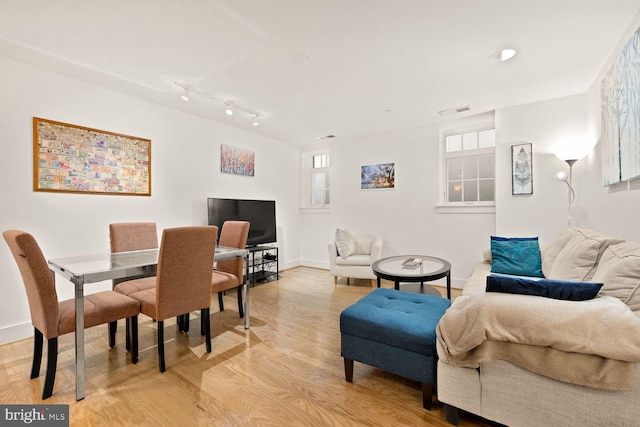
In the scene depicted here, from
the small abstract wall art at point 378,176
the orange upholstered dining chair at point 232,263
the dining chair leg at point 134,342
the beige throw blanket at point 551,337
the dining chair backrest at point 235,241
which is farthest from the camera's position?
the small abstract wall art at point 378,176

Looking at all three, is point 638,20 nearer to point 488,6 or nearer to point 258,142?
point 488,6

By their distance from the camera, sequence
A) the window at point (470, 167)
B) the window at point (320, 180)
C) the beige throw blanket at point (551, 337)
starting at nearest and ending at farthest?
1. the beige throw blanket at point (551, 337)
2. the window at point (470, 167)
3. the window at point (320, 180)

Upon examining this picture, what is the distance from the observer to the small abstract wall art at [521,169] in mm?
3532

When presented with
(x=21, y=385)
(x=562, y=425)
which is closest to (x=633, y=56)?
(x=562, y=425)

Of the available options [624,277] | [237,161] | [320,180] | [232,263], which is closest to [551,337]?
[624,277]

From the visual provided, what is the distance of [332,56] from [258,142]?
279cm

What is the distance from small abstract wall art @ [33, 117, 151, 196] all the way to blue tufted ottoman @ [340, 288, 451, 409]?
2959mm

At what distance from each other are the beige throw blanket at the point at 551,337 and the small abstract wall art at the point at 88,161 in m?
3.50

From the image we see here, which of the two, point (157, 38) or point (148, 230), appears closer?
point (157, 38)

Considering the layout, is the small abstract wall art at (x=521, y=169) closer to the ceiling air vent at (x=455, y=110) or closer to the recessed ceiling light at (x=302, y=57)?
the ceiling air vent at (x=455, y=110)

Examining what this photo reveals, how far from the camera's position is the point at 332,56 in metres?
2.40

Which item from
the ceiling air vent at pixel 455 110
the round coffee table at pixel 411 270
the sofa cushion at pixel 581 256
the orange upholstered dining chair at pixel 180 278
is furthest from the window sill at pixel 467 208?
the orange upholstered dining chair at pixel 180 278

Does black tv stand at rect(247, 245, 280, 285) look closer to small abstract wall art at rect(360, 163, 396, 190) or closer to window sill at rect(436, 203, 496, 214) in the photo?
small abstract wall art at rect(360, 163, 396, 190)

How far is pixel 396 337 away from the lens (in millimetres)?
1640
